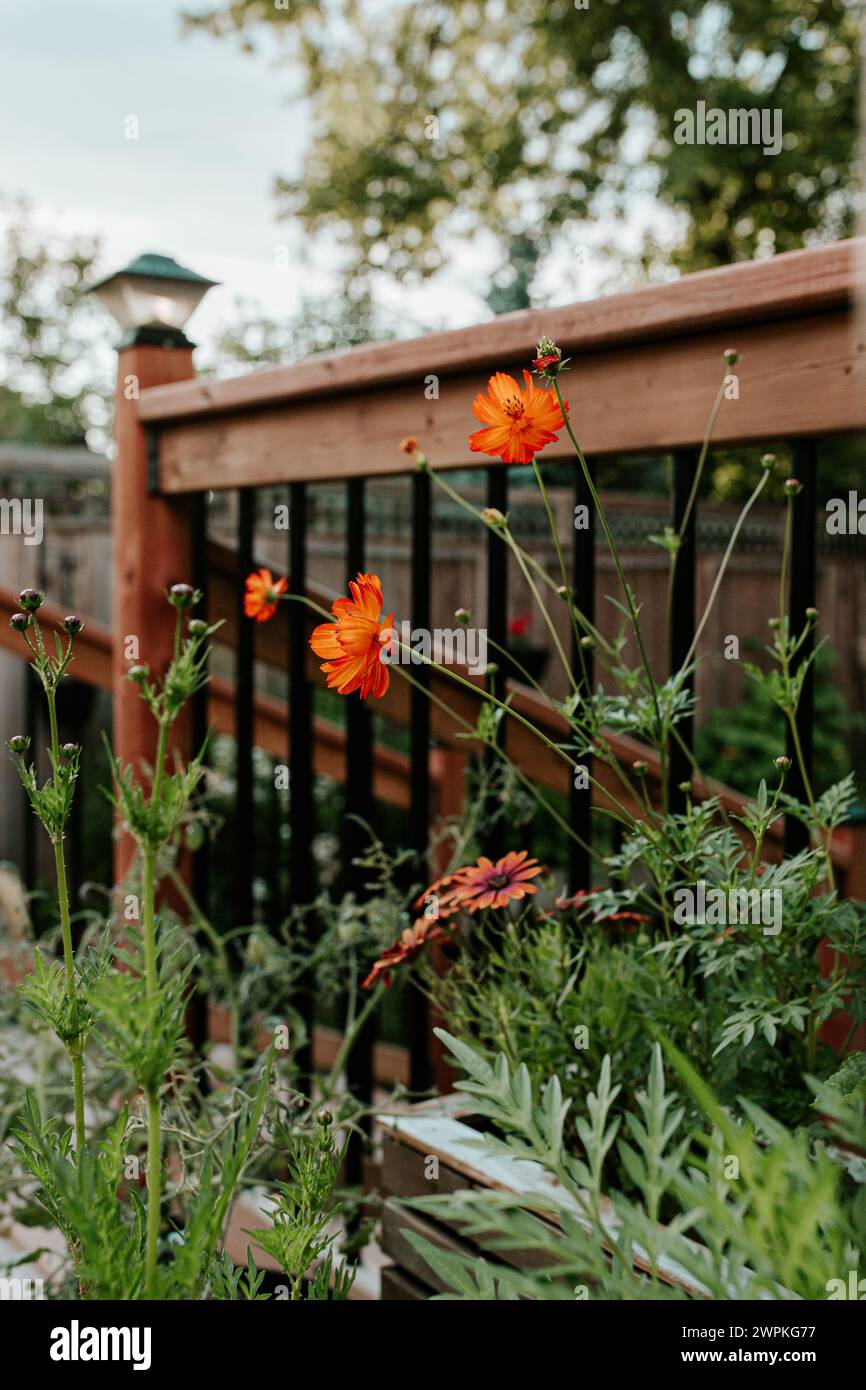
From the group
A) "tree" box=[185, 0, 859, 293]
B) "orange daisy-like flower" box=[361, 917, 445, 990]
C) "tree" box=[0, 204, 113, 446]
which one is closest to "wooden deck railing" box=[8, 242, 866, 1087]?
"orange daisy-like flower" box=[361, 917, 445, 990]

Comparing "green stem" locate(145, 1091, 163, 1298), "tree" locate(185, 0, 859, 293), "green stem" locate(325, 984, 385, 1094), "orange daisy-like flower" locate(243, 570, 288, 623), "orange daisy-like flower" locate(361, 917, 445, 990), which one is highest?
"tree" locate(185, 0, 859, 293)

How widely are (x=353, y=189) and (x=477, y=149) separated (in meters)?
1.05

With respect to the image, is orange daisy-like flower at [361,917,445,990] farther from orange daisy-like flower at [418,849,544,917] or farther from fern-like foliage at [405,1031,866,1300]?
fern-like foliage at [405,1031,866,1300]

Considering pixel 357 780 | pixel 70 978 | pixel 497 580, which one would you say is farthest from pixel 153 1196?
pixel 357 780

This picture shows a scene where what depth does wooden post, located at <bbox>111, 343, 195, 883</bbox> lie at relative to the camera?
196 cm

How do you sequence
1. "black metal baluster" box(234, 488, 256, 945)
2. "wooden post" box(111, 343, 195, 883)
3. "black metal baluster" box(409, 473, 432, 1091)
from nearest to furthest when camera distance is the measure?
"black metal baluster" box(409, 473, 432, 1091) < "black metal baluster" box(234, 488, 256, 945) < "wooden post" box(111, 343, 195, 883)

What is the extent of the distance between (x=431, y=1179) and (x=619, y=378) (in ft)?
2.60

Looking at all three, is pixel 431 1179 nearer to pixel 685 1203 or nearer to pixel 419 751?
pixel 419 751

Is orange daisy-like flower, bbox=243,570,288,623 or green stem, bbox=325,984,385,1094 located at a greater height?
orange daisy-like flower, bbox=243,570,288,623

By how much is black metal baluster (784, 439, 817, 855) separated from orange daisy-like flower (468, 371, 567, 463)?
12.4 inches

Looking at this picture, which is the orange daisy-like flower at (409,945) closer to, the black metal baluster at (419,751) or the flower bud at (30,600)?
the black metal baluster at (419,751)

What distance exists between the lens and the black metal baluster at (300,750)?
65.2 inches

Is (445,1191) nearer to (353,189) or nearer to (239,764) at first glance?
(239,764)

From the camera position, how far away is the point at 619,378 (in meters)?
1.18
